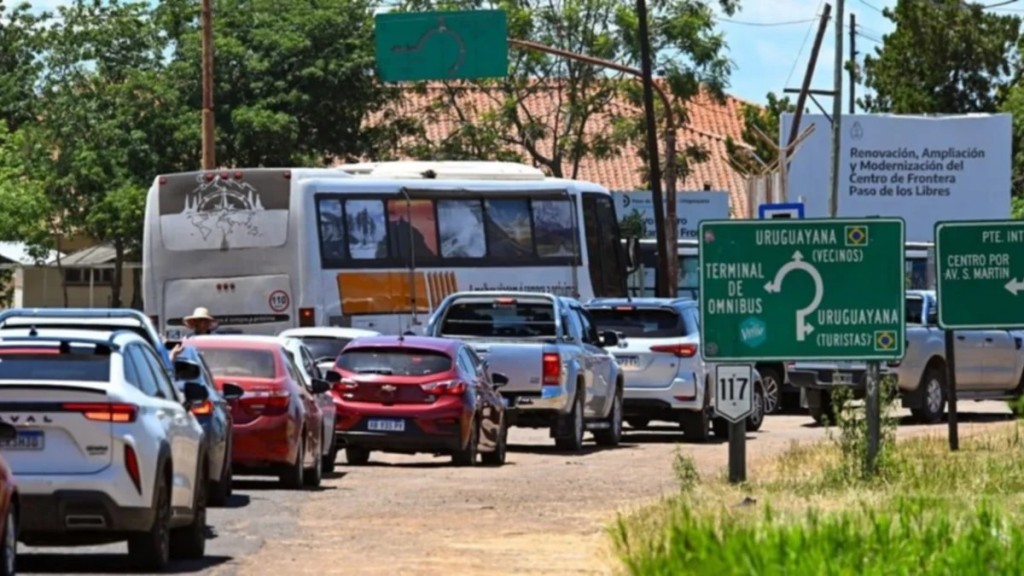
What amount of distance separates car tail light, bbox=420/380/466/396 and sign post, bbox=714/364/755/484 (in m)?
5.01

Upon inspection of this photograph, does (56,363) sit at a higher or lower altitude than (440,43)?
lower

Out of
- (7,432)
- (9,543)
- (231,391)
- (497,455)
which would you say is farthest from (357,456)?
(9,543)

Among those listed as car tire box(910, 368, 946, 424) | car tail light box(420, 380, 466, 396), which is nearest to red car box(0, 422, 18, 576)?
car tail light box(420, 380, 466, 396)

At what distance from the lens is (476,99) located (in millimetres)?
69625

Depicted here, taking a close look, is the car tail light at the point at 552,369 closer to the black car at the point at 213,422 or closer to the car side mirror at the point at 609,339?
the car side mirror at the point at 609,339

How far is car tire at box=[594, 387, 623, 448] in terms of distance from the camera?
31325mm

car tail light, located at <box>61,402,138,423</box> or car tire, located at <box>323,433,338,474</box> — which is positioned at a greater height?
car tail light, located at <box>61,402,138,423</box>

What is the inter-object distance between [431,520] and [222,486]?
6.82 feet

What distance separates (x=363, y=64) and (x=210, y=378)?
44.2m

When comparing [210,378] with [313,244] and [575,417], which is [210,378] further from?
[313,244]

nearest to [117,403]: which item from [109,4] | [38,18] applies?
[109,4]

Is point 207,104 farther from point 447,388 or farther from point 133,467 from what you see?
point 133,467

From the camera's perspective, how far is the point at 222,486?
20.2 metres

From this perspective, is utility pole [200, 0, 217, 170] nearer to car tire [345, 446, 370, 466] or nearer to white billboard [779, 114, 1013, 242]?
car tire [345, 446, 370, 466]
